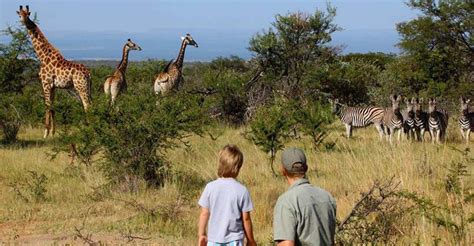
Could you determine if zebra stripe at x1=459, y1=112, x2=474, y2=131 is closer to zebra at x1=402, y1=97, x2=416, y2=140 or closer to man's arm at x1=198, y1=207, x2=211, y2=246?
zebra at x1=402, y1=97, x2=416, y2=140

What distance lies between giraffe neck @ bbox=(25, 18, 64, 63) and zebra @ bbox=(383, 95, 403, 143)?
846 cm

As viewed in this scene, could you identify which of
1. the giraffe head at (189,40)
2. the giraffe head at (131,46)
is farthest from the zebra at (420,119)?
the giraffe head at (131,46)

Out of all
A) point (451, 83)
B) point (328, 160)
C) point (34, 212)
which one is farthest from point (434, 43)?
point (34, 212)

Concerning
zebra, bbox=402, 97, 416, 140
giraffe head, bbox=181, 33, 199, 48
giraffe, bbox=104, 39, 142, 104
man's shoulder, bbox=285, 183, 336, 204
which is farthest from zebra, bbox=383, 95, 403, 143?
man's shoulder, bbox=285, 183, 336, 204

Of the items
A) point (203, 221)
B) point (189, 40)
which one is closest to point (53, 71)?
point (189, 40)

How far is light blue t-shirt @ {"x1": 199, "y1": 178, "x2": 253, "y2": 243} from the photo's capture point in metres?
5.74

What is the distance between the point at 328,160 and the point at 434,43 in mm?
11826

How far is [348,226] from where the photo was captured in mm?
7434

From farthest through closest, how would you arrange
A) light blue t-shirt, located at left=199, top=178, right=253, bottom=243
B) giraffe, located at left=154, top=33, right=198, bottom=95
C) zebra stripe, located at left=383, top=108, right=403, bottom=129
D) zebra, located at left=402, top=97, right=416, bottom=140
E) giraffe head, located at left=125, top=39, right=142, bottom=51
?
giraffe, located at left=154, top=33, right=198, bottom=95 < giraffe head, located at left=125, top=39, right=142, bottom=51 < zebra, located at left=402, top=97, right=416, bottom=140 < zebra stripe, located at left=383, top=108, right=403, bottom=129 < light blue t-shirt, located at left=199, top=178, right=253, bottom=243

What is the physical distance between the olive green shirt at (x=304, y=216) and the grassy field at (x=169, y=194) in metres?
2.41

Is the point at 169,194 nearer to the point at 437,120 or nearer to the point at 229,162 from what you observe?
the point at 229,162

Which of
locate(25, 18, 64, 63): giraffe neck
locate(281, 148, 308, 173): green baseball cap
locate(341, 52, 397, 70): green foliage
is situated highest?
locate(341, 52, 397, 70): green foliage

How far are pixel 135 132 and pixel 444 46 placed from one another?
14723 millimetres

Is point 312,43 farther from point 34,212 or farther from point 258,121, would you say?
point 34,212
